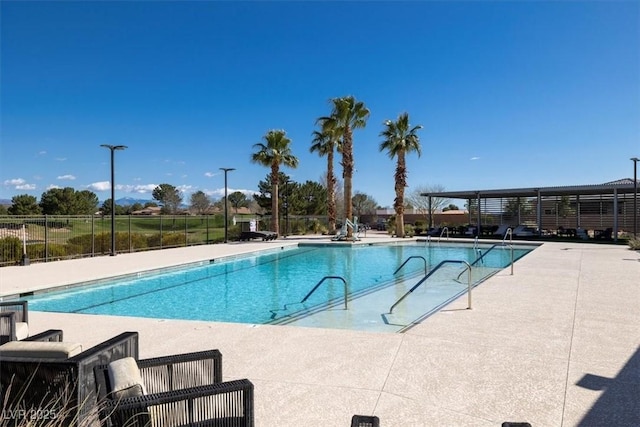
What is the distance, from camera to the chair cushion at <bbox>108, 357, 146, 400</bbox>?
2.28 m

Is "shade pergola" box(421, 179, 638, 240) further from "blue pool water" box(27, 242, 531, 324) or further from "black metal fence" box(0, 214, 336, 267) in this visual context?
"black metal fence" box(0, 214, 336, 267)

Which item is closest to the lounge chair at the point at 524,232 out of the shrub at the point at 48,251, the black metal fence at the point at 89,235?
the black metal fence at the point at 89,235

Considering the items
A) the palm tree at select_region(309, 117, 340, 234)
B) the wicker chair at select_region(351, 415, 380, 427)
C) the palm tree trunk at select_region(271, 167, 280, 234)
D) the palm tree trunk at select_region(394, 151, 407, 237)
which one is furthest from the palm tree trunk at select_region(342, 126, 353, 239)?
the wicker chair at select_region(351, 415, 380, 427)

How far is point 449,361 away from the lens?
4086mm

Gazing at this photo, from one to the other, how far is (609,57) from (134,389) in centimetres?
1685

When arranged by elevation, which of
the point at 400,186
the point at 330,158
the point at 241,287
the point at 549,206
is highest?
the point at 330,158

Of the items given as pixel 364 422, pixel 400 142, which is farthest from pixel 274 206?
pixel 364 422

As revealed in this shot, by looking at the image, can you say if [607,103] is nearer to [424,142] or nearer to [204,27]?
[424,142]

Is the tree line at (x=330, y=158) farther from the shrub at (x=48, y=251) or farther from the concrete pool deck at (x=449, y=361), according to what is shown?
the concrete pool deck at (x=449, y=361)

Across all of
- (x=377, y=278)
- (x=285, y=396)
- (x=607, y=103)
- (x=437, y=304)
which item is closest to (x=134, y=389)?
(x=285, y=396)

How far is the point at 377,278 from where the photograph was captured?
11.4 metres

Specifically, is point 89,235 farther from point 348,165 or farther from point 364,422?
point 364,422

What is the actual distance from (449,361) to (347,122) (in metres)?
20.2

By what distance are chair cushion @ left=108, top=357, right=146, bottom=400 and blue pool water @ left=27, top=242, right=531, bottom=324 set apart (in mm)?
4468
